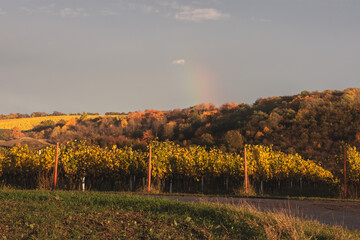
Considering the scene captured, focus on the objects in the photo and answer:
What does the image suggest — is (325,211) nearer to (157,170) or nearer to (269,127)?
(157,170)

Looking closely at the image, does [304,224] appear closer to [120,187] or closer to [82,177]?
[120,187]

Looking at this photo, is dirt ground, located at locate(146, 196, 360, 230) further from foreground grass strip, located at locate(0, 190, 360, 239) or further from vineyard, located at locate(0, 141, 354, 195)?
vineyard, located at locate(0, 141, 354, 195)

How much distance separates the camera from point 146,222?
8719 millimetres

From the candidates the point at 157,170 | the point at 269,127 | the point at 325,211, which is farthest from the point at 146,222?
the point at 269,127

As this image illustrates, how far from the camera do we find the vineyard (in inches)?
738

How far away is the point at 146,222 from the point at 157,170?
10006 mm

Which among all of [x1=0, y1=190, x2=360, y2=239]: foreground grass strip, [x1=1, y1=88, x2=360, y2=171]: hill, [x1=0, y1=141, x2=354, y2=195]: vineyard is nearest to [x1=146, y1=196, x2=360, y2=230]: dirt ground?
[x1=0, y1=190, x2=360, y2=239]: foreground grass strip

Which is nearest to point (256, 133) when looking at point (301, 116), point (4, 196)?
point (301, 116)

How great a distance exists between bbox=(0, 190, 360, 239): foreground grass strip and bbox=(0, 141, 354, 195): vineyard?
8.29m

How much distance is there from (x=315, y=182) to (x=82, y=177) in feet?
40.8

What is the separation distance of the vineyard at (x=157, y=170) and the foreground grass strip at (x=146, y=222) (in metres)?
8.29

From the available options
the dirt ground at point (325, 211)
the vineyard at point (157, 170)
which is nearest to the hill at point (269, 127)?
the vineyard at point (157, 170)

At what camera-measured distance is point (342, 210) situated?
1234 centimetres

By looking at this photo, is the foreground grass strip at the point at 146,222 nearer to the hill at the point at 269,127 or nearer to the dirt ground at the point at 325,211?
the dirt ground at the point at 325,211
